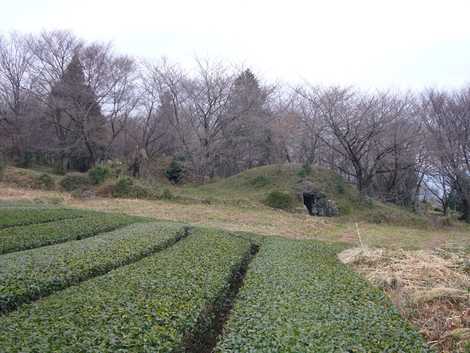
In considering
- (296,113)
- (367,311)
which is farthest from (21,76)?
(367,311)

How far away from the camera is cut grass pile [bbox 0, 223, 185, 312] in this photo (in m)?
5.61

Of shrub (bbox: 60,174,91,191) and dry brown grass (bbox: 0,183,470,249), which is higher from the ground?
shrub (bbox: 60,174,91,191)

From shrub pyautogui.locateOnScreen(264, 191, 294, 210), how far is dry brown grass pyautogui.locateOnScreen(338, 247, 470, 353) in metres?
12.3

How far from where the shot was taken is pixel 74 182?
73.1 feet

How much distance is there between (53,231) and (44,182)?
44.6ft

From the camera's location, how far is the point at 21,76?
31.1 meters

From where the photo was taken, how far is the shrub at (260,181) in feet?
85.1

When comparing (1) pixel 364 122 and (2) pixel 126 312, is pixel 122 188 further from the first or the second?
(2) pixel 126 312

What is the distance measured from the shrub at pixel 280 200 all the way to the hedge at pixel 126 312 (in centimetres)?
1484

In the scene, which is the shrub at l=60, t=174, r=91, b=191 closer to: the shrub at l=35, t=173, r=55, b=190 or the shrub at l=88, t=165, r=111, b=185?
the shrub at l=88, t=165, r=111, b=185

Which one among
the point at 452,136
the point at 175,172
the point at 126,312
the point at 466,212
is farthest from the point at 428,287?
the point at 175,172

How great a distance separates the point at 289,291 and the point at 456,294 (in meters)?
2.91

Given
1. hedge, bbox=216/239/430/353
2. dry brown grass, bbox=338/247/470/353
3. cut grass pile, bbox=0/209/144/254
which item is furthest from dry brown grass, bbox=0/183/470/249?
hedge, bbox=216/239/430/353

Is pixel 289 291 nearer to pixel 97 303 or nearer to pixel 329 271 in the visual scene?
pixel 329 271
